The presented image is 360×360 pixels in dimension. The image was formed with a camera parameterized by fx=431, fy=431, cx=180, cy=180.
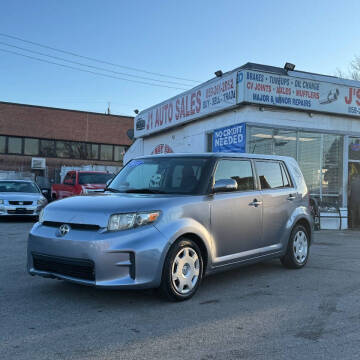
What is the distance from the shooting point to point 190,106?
16.1m

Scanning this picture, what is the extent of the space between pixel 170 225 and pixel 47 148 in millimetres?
30514

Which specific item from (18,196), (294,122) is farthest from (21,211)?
(294,122)

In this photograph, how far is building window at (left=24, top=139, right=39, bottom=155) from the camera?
107 feet

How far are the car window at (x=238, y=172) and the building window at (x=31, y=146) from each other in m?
29.2

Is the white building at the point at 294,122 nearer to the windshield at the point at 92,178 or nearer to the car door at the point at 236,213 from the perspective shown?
the windshield at the point at 92,178

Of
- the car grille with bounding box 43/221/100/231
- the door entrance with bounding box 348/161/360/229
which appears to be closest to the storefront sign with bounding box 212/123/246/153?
the door entrance with bounding box 348/161/360/229

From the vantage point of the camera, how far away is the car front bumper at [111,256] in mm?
4367

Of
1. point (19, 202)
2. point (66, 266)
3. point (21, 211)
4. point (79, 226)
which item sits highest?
point (79, 226)

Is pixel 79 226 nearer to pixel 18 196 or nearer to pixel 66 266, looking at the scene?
pixel 66 266

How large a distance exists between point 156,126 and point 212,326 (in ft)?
51.4

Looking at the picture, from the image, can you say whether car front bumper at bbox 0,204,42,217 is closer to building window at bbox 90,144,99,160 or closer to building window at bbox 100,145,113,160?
building window at bbox 90,144,99,160

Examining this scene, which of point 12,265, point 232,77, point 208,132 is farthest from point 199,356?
point 208,132

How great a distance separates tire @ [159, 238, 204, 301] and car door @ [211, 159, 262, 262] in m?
0.41

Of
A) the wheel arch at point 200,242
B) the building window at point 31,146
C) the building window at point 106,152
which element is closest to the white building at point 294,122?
the wheel arch at point 200,242
